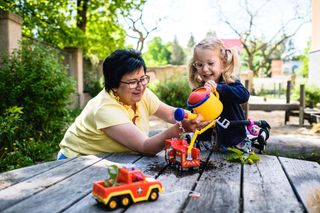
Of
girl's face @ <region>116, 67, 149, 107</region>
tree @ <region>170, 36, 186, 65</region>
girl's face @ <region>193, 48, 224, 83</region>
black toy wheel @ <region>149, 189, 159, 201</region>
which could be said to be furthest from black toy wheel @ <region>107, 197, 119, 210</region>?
tree @ <region>170, 36, 186, 65</region>

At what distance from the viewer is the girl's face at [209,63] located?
2.50m

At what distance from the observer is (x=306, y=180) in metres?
1.76

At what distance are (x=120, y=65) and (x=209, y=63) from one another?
2.04 feet

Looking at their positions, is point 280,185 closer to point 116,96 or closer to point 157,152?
point 157,152

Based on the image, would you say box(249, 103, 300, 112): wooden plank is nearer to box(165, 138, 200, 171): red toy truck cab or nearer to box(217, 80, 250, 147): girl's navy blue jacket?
box(217, 80, 250, 147): girl's navy blue jacket

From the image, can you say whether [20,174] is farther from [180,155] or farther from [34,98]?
[34,98]

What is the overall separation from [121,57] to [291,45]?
55.7 m

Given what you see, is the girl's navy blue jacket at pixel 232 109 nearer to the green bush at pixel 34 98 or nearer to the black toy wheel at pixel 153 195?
the black toy wheel at pixel 153 195

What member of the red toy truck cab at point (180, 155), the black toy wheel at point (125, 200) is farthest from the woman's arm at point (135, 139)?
the black toy wheel at point (125, 200)

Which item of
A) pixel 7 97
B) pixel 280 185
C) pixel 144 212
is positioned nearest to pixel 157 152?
pixel 280 185

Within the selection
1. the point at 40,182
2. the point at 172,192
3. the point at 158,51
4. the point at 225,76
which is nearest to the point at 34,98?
the point at 225,76

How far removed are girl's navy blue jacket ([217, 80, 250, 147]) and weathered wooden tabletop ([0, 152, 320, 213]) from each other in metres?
0.31

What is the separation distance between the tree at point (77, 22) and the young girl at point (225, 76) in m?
6.37

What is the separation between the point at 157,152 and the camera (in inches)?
84.6
